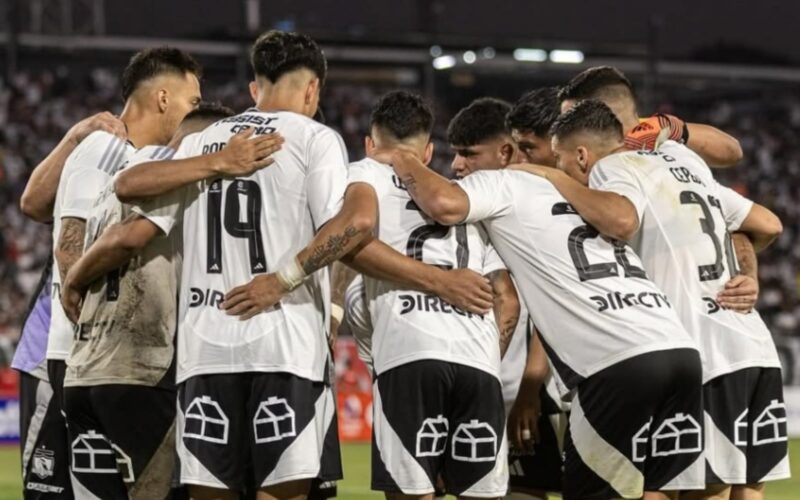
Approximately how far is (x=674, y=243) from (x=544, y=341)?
2.65ft

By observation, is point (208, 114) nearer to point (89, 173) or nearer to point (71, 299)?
point (89, 173)

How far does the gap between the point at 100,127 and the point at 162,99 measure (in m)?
0.34

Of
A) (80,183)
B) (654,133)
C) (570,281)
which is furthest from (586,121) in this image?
(80,183)

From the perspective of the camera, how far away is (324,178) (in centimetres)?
575

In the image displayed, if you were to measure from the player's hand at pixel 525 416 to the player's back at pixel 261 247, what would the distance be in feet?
4.68

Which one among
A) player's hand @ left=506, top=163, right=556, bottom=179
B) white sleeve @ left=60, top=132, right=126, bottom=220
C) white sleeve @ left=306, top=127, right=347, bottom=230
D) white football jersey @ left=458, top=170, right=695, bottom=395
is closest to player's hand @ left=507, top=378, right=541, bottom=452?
white football jersey @ left=458, top=170, right=695, bottom=395

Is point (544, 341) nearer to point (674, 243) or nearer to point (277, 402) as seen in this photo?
point (674, 243)

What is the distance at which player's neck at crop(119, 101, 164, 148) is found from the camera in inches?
260

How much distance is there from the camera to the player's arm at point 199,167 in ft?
18.8

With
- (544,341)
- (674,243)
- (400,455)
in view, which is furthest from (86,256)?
(674,243)

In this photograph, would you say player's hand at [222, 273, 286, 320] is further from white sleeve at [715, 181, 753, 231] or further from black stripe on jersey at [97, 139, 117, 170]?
white sleeve at [715, 181, 753, 231]

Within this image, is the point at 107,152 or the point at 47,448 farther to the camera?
the point at 47,448

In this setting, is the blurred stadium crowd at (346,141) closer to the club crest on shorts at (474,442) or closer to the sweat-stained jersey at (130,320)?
the sweat-stained jersey at (130,320)

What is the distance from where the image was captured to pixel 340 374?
1862 centimetres
